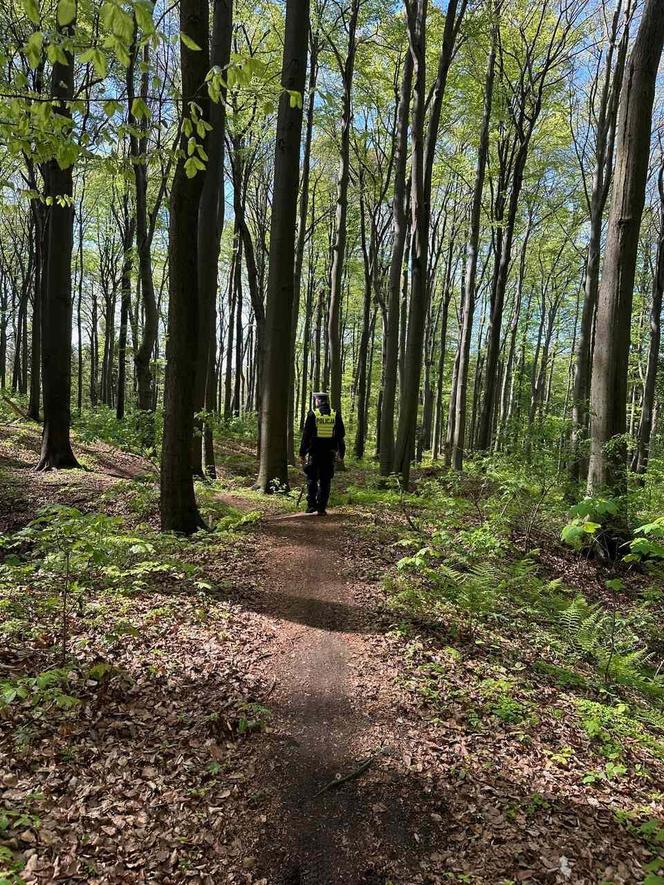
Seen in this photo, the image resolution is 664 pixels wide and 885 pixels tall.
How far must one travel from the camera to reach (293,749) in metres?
3.47

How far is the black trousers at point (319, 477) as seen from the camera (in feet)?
29.2

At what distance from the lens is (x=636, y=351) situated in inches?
1107

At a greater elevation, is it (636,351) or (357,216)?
(357,216)

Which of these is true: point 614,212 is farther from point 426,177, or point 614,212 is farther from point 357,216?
point 357,216

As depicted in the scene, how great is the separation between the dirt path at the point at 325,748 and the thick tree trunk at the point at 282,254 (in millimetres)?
4502

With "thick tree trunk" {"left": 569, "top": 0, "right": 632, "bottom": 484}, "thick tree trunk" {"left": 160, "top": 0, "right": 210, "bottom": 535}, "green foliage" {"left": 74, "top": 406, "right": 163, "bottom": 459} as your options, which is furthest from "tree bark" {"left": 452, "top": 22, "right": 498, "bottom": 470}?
"thick tree trunk" {"left": 160, "top": 0, "right": 210, "bottom": 535}

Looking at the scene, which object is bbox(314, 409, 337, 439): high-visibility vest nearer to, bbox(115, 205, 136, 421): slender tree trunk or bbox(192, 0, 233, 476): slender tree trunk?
bbox(192, 0, 233, 476): slender tree trunk

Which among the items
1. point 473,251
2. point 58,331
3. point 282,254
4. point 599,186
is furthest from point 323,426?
point 599,186

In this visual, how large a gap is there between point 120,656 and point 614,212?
869 cm

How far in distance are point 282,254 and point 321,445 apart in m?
3.87

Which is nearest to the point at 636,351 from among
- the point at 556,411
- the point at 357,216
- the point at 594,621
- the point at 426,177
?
the point at 357,216

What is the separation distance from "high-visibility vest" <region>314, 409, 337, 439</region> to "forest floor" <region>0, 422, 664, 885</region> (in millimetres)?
3492

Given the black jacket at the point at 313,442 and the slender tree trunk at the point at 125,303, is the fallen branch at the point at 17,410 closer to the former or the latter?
the slender tree trunk at the point at 125,303

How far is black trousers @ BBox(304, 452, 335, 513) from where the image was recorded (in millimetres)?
8898
